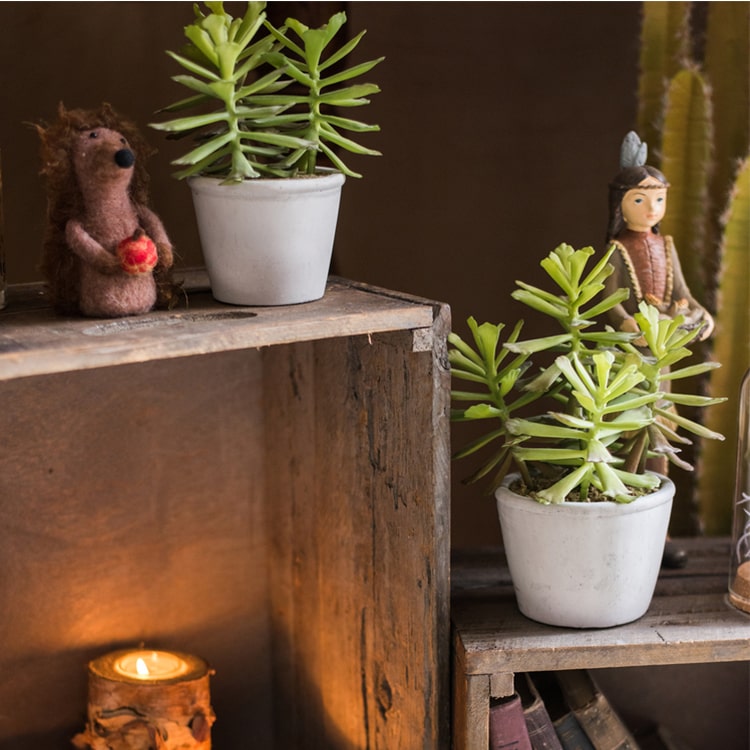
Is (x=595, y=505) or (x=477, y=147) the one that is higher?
(x=477, y=147)

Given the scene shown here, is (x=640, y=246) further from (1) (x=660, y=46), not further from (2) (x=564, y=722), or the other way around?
(2) (x=564, y=722)

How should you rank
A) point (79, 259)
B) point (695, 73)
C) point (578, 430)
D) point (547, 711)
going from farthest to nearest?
point (695, 73) → point (547, 711) → point (578, 430) → point (79, 259)

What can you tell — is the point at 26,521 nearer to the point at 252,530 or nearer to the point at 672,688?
the point at 252,530

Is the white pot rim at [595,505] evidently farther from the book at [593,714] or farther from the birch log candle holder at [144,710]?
the birch log candle holder at [144,710]

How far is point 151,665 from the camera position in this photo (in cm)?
135

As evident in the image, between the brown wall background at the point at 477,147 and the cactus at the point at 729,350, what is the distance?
175mm

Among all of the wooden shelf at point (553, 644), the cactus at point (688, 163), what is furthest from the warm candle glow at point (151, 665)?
the cactus at point (688, 163)

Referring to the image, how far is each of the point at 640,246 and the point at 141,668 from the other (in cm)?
77

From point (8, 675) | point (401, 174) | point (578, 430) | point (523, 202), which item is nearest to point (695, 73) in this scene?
point (523, 202)

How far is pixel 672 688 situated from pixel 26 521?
971 mm

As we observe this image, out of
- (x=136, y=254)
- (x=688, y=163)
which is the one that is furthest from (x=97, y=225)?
(x=688, y=163)

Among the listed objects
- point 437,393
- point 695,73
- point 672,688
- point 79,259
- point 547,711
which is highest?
point 695,73

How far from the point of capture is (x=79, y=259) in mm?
1001

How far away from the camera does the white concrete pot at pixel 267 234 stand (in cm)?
103
